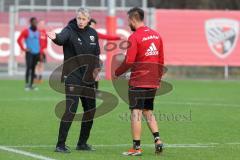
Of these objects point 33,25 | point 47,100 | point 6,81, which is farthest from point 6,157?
point 6,81

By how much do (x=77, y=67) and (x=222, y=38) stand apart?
21.4 metres

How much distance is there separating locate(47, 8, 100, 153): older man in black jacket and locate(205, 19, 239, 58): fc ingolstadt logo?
824 inches

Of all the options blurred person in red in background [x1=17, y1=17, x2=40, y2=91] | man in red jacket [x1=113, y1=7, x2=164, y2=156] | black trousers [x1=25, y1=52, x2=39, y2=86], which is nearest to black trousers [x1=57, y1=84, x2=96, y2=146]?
man in red jacket [x1=113, y1=7, x2=164, y2=156]

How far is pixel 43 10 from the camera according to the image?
34.8 meters

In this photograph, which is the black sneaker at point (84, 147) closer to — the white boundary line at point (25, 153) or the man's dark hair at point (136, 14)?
the white boundary line at point (25, 153)

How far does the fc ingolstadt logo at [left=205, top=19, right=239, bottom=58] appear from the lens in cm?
3262

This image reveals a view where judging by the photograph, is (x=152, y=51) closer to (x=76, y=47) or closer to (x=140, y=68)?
(x=140, y=68)

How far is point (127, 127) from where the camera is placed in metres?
15.1

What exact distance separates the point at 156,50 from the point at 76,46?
3.92ft

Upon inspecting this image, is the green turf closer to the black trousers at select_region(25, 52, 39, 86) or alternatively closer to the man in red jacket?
the man in red jacket

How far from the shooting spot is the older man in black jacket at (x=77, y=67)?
11.6m

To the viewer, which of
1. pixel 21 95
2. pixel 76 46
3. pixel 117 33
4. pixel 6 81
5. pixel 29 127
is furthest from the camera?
pixel 117 33

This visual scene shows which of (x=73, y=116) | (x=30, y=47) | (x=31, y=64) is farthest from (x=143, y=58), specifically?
(x=30, y=47)

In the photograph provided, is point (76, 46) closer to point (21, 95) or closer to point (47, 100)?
point (47, 100)
